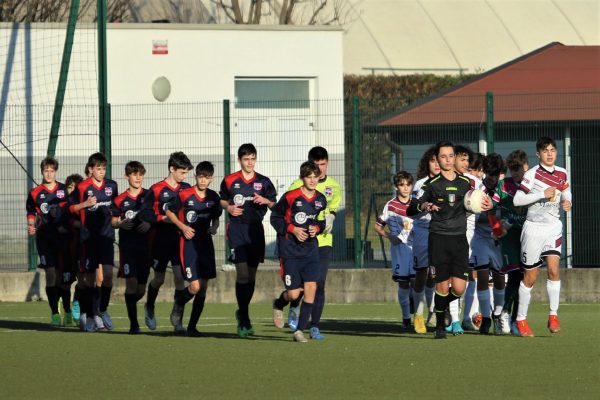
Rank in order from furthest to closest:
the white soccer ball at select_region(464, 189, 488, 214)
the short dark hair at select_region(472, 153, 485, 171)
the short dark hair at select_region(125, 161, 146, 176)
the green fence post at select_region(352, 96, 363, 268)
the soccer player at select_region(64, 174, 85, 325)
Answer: the green fence post at select_region(352, 96, 363, 268) → the soccer player at select_region(64, 174, 85, 325) → the short dark hair at select_region(125, 161, 146, 176) → the short dark hair at select_region(472, 153, 485, 171) → the white soccer ball at select_region(464, 189, 488, 214)

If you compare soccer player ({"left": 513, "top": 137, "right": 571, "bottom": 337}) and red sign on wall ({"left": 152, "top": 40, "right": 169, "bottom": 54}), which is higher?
red sign on wall ({"left": 152, "top": 40, "right": 169, "bottom": 54})

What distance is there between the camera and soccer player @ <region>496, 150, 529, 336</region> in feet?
46.6

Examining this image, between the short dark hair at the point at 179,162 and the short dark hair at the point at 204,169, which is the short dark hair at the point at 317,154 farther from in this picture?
the short dark hair at the point at 179,162

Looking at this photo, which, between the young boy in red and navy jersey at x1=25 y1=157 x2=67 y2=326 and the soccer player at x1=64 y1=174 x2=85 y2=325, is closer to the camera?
the soccer player at x1=64 y1=174 x2=85 y2=325

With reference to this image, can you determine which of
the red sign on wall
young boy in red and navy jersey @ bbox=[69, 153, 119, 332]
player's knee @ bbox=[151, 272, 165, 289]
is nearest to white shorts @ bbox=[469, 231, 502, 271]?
player's knee @ bbox=[151, 272, 165, 289]

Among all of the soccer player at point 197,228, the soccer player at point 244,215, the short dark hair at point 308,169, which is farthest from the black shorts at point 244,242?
the short dark hair at point 308,169

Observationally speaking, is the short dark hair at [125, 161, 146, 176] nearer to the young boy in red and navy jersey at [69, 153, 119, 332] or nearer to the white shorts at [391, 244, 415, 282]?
the young boy in red and navy jersey at [69, 153, 119, 332]

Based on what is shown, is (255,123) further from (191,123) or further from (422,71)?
(422,71)

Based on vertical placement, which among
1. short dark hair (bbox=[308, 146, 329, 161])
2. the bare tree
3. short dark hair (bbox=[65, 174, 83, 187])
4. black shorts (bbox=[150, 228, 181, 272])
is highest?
the bare tree

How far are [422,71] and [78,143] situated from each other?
2190 centimetres

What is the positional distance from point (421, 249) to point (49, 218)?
15.6 feet

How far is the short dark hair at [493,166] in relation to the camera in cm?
1462

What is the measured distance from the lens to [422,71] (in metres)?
42.7

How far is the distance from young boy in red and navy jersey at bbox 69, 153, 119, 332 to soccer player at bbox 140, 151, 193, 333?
2.13ft
